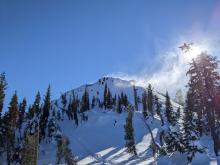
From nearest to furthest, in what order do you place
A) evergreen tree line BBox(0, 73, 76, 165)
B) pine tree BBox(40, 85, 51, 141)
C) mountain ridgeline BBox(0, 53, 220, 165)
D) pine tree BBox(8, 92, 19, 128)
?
1. mountain ridgeline BBox(0, 53, 220, 165)
2. evergreen tree line BBox(0, 73, 76, 165)
3. pine tree BBox(8, 92, 19, 128)
4. pine tree BBox(40, 85, 51, 141)

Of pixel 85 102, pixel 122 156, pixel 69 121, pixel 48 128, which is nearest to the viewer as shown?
pixel 122 156

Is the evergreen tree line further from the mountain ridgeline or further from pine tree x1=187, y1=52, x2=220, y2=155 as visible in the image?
pine tree x1=187, y1=52, x2=220, y2=155

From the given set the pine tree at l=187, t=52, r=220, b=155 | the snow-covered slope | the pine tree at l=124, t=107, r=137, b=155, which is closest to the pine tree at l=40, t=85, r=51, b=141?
the snow-covered slope

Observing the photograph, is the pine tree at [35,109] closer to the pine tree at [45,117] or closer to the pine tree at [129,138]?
the pine tree at [45,117]

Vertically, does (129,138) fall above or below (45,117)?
below

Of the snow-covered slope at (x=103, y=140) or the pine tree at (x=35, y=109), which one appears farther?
the pine tree at (x=35, y=109)

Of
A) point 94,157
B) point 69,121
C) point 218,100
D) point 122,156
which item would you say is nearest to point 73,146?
point 94,157

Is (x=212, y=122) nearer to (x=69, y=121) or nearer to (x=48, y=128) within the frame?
(x=48, y=128)

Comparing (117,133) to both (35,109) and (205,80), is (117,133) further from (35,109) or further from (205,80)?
(205,80)

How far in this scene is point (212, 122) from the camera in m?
36.2

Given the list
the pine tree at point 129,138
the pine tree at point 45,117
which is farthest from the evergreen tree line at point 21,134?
the pine tree at point 129,138

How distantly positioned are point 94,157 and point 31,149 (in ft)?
97.6

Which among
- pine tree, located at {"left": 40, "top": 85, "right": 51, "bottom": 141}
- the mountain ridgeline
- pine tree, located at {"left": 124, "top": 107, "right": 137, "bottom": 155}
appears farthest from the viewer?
pine tree, located at {"left": 40, "top": 85, "right": 51, "bottom": 141}

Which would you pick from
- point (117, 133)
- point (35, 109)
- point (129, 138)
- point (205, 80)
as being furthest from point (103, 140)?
point (205, 80)
